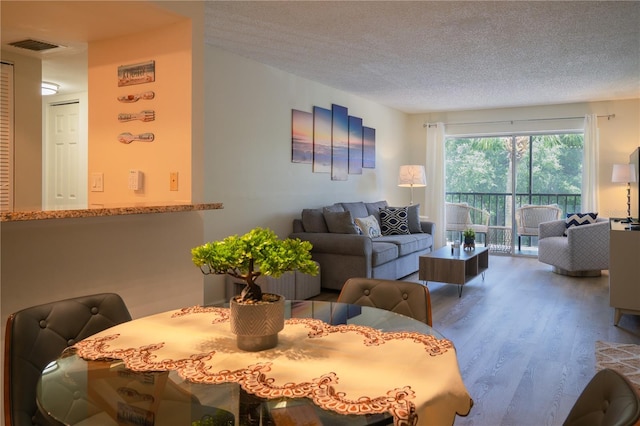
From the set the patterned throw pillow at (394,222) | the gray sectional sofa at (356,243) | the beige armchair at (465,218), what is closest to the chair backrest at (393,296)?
the gray sectional sofa at (356,243)

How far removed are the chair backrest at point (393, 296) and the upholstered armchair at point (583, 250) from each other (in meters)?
4.90

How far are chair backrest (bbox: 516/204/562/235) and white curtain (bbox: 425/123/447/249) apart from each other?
1.34m

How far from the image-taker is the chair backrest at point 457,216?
8234 mm

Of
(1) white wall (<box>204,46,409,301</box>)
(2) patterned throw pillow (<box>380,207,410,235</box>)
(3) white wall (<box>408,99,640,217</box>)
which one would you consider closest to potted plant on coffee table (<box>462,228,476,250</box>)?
(2) patterned throw pillow (<box>380,207,410,235</box>)

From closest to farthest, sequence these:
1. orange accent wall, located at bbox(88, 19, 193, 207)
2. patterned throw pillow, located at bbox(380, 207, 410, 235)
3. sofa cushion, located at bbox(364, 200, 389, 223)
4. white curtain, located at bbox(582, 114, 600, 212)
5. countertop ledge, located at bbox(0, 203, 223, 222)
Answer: countertop ledge, located at bbox(0, 203, 223, 222) → orange accent wall, located at bbox(88, 19, 193, 207) → patterned throw pillow, located at bbox(380, 207, 410, 235) → sofa cushion, located at bbox(364, 200, 389, 223) → white curtain, located at bbox(582, 114, 600, 212)

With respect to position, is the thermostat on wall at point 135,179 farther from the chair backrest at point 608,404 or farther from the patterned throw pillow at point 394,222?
the patterned throw pillow at point 394,222

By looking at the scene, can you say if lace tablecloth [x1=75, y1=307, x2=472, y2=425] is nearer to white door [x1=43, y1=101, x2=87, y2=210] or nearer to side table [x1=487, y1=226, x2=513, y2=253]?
white door [x1=43, y1=101, x2=87, y2=210]

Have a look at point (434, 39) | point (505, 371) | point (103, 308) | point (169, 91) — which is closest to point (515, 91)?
point (434, 39)

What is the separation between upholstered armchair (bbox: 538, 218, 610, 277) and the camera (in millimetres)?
6055

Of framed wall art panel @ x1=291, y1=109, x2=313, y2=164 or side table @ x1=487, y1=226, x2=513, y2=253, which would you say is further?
side table @ x1=487, y1=226, x2=513, y2=253

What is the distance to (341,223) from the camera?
5.46 meters

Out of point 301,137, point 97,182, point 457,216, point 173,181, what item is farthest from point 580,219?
point 97,182

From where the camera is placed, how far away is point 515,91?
6.75 m

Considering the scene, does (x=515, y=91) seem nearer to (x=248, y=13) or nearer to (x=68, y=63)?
(x=248, y=13)
